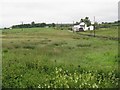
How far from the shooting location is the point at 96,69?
1692 cm

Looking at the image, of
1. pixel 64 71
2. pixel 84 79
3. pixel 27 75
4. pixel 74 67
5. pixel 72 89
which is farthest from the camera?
pixel 74 67

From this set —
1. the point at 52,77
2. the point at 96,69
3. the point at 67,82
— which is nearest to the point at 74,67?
the point at 96,69

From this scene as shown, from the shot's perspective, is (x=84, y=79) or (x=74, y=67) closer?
(x=84, y=79)

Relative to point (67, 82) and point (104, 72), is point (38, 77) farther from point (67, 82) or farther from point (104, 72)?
point (104, 72)

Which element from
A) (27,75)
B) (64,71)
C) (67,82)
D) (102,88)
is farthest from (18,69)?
(102,88)

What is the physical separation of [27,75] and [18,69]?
1.32 metres

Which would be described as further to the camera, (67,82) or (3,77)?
(3,77)

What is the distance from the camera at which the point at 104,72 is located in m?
16.2

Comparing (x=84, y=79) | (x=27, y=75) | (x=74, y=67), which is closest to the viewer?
(x=84, y=79)

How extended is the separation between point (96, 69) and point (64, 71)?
6.39 ft

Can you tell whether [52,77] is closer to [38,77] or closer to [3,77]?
[38,77]

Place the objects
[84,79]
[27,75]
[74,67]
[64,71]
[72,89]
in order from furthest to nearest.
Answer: [74,67] → [64,71] → [27,75] → [84,79] → [72,89]

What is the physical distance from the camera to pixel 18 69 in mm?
16281

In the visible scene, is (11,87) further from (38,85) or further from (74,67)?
(74,67)
